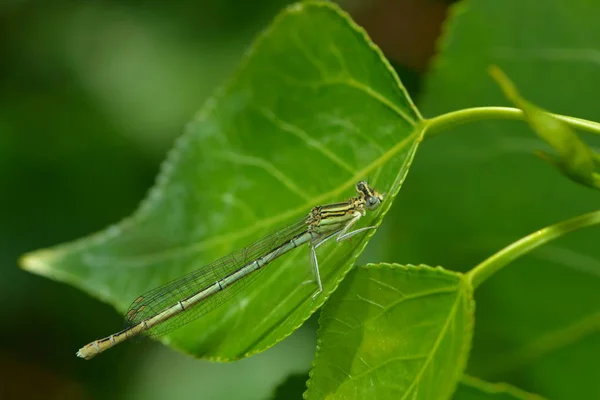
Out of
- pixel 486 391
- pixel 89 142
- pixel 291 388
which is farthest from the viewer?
pixel 89 142

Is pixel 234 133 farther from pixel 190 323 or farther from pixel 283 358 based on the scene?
pixel 283 358

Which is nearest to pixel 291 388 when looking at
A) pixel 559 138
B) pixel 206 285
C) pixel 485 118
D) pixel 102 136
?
pixel 206 285

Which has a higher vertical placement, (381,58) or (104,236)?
(104,236)

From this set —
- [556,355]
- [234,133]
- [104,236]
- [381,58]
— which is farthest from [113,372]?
[381,58]

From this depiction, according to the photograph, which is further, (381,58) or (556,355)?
(556,355)

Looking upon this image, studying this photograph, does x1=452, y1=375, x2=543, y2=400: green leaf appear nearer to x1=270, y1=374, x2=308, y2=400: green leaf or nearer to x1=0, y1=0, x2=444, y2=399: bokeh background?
x1=270, y1=374, x2=308, y2=400: green leaf

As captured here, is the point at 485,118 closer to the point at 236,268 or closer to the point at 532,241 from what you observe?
the point at 532,241

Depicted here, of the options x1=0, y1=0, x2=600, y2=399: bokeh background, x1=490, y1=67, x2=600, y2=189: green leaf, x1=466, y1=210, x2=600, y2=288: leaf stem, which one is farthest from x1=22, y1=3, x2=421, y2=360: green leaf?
x1=0, y1=0, x2=600, y2=399: bokeh background
